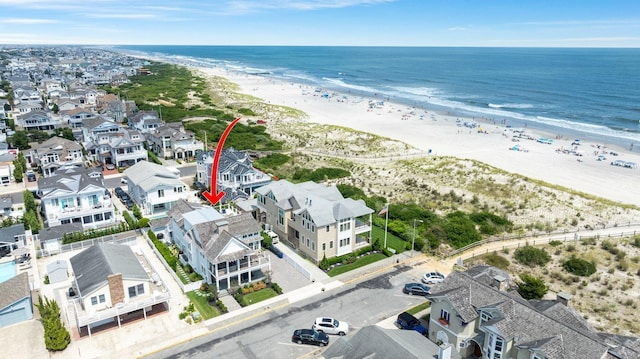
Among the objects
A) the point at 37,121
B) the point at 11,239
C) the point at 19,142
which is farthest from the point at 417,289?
the point at 37,121

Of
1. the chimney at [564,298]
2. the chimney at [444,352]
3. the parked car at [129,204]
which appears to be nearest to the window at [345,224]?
the chimney at [564,298]

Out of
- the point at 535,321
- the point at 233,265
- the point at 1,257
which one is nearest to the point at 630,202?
the point at 535,321

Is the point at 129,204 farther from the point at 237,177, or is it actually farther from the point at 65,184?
the point at 237,177

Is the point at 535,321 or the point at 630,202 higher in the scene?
the point at 535,321

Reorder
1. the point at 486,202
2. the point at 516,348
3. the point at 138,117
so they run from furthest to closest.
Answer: the point at 138,117
the point at 486,202
the point at 516,348

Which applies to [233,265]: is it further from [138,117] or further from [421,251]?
[138,117]

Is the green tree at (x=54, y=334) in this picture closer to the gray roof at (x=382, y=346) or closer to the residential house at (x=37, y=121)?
the gray roof at (x=382, y=346)
